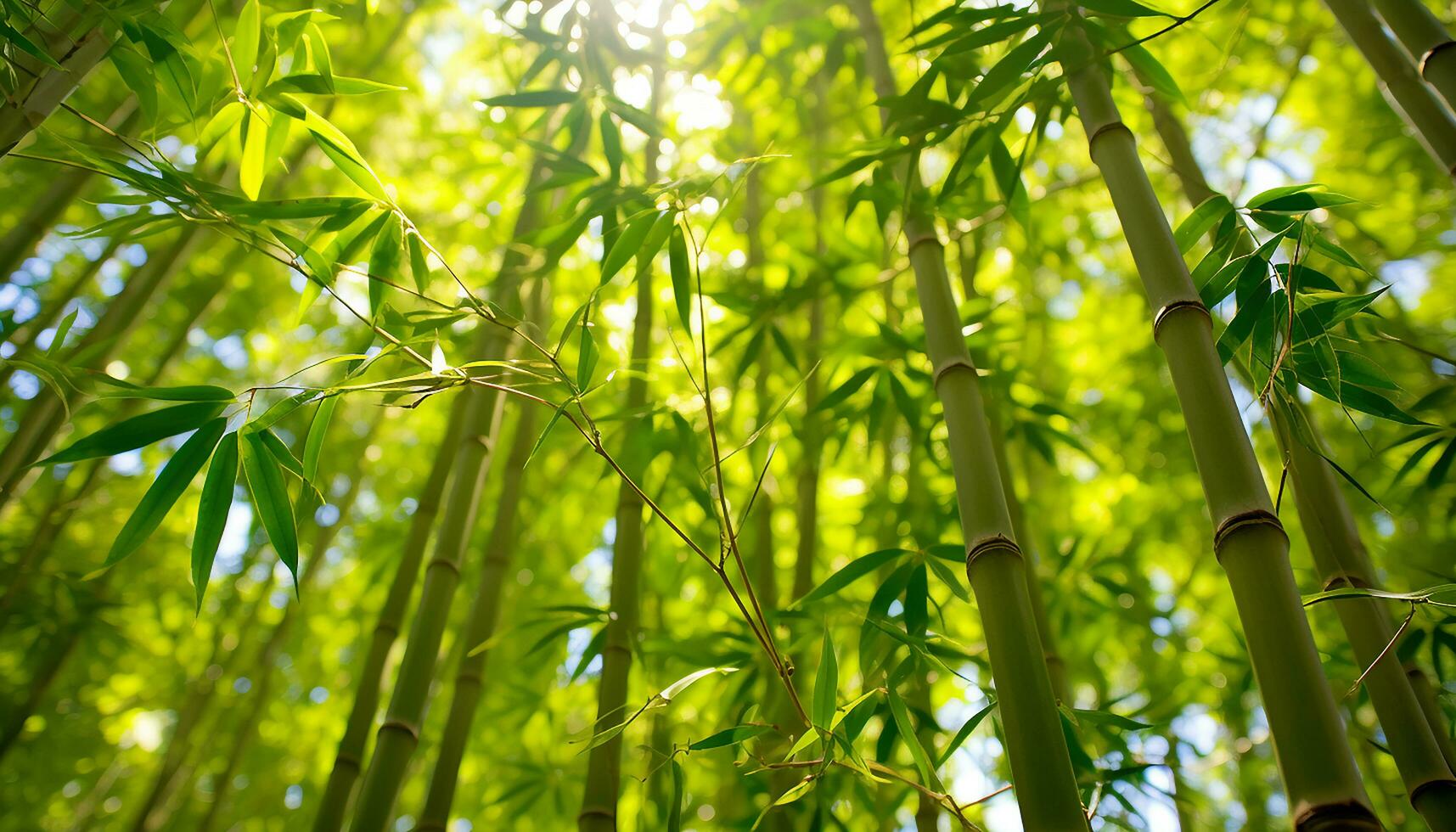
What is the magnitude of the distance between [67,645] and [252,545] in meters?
0.78

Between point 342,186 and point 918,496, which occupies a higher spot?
point 342,186

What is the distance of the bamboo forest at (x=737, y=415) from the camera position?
1.08 m

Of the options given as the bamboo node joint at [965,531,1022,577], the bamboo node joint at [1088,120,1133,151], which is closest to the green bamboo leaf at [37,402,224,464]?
the bamboo node joint at [965,531,1022,577]

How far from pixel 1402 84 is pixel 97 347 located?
2.11 meters

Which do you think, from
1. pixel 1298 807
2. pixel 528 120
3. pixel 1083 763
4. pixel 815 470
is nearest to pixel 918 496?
pixel 815 470

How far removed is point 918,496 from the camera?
2129 mm

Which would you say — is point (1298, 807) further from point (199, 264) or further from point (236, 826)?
point (236, 826)

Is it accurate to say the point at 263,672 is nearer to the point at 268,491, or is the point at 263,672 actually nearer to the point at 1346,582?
the point at 268,491

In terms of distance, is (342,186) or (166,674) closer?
(166,674)

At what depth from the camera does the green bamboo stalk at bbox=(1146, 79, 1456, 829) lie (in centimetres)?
98

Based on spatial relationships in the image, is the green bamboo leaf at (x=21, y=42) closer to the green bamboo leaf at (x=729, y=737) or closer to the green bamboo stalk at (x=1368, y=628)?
the green bamboo leaf at (x=729, y=737)

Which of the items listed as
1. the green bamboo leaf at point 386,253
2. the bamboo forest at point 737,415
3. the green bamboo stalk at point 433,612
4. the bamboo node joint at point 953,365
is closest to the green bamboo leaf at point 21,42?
the bamboo forest at point 737,415

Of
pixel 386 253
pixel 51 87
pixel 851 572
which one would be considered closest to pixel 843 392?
pixel 851 572

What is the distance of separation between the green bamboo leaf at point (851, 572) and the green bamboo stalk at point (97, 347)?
99 centimetres
